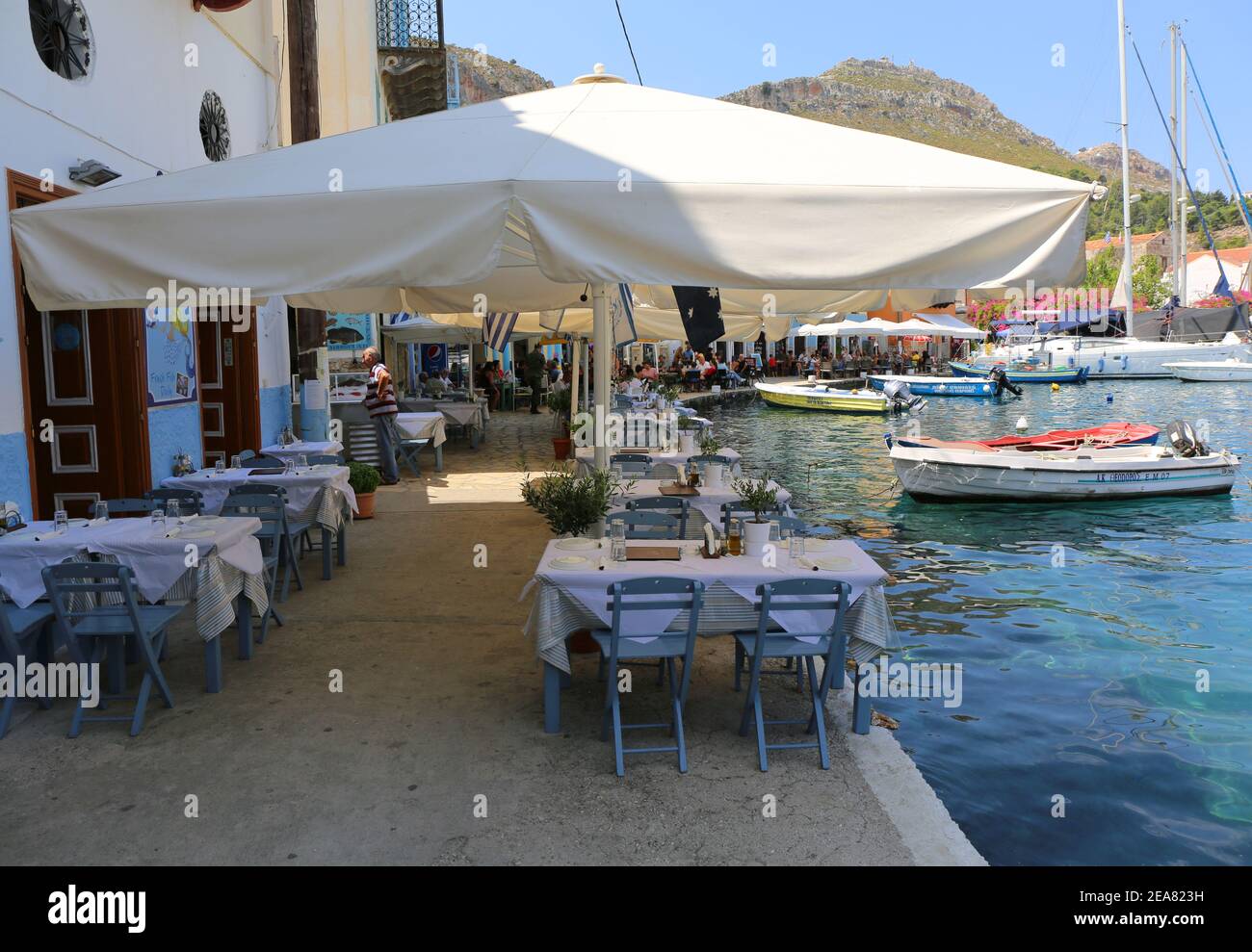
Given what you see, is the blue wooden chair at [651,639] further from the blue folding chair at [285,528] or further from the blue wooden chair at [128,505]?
the blue wooden chair at [128,505]

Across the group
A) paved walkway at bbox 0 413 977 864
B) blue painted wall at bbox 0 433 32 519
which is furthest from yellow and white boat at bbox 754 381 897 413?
blue painted wall at bbox 0 433 32 519

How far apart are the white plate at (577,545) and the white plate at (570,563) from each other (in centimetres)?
24

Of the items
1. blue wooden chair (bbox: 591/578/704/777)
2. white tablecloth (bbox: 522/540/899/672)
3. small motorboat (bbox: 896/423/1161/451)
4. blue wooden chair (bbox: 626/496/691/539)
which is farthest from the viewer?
small motorboat (bbox: 896/423/1161/451)

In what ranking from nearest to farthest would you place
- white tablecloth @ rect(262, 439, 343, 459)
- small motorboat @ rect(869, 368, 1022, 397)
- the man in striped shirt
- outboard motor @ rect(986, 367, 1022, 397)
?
white tablecloth @ rect(262, 439, 343, 459)
the man in striped shirt
outboard motor @ rect(986, 367, 1022, 397)
small motorboat @ rect(869, 368, 1022, 397)

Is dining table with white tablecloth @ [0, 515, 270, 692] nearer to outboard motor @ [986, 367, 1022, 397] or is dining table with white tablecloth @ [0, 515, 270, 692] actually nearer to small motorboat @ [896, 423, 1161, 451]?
small motorboat @ [896, 423, 1161, 451]

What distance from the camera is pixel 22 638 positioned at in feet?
16.8

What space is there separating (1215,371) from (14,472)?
158ft

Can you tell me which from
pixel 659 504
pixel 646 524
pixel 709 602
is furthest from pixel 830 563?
pixel 659 504

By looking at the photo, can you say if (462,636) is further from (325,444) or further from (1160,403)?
(1160,403)

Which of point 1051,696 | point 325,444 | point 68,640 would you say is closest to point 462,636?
point 68,640

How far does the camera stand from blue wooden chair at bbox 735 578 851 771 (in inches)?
179

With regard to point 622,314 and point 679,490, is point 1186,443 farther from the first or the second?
point 679,490

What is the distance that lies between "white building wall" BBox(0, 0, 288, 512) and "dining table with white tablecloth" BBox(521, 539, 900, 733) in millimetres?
4308

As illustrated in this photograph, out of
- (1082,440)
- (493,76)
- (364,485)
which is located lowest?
(1082,440)
